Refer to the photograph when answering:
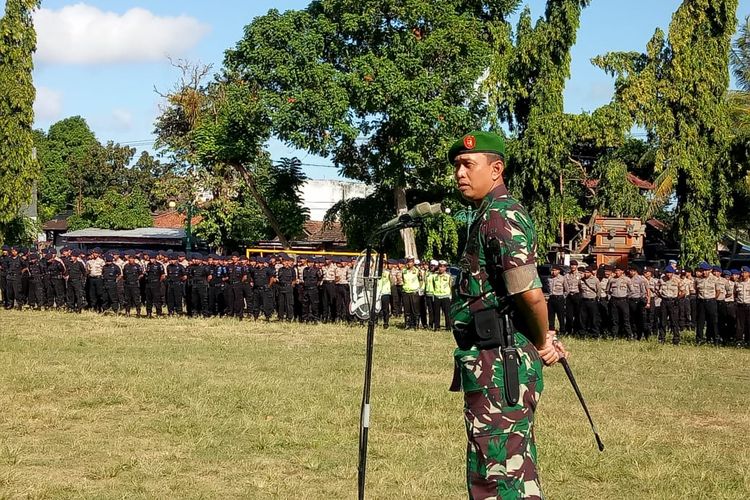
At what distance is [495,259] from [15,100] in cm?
3119

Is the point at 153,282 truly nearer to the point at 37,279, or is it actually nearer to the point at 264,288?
the point at 264,288

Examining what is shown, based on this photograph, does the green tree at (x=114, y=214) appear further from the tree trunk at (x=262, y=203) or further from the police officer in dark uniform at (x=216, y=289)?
the police officer in dark uniform at (x=216, y=289)

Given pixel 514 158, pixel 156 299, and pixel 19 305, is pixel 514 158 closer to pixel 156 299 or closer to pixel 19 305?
pixel 156 299

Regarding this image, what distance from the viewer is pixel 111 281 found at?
24172mm

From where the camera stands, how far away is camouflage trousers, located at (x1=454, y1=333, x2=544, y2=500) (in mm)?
4031

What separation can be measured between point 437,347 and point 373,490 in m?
10.8

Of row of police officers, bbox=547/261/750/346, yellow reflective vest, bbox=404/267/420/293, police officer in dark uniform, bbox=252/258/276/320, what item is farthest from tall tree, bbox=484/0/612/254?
police officer in dark uniform, bbox=252/258/276/320

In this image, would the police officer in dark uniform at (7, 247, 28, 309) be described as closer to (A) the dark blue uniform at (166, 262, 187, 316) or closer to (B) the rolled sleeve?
(A) the dark blue uniform at (166, 262, 187, 316)

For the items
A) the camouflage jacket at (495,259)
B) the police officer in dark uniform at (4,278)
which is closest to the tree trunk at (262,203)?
the police officer in dark uniform at (4,278)

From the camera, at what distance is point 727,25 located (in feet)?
83.7

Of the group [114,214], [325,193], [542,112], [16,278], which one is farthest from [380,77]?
[325,193]

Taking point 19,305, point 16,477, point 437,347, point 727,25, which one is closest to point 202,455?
point 16,477

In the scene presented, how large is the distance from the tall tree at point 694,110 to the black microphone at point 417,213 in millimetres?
22920

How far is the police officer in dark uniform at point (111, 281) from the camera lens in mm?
24125
